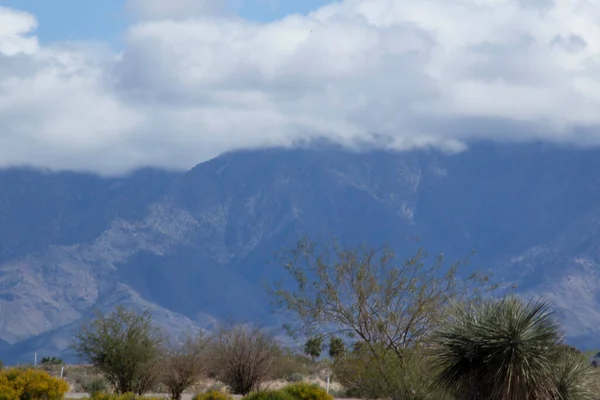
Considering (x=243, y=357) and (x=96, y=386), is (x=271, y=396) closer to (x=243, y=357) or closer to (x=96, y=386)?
(x=96, y=386)

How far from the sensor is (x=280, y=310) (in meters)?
32.4

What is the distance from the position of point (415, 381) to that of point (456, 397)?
355 centimetres

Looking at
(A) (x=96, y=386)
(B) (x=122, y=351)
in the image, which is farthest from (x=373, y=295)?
(A) (x=96, y=386)

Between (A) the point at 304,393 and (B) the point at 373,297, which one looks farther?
(A) the point at 304,393

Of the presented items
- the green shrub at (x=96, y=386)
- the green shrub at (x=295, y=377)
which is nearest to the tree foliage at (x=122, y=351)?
the green shrub at (x=96, y=386)

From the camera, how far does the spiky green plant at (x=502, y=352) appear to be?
2200 cm

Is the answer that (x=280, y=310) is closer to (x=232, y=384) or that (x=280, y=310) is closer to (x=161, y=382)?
(x=161, y=382)

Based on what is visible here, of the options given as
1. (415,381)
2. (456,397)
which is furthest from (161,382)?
(456,397)

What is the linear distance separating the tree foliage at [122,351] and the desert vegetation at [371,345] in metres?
0.05

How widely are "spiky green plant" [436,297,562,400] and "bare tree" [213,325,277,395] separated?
82.4ft

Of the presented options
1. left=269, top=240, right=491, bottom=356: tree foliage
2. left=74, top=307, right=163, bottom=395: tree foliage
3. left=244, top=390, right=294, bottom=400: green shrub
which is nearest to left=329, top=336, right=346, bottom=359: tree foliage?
left=269, top=240, right=491, bottom=356: tree foliage

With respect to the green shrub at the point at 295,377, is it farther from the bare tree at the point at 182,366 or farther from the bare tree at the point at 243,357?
the bare tree at the point at 182,366

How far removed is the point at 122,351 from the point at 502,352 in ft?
73.9

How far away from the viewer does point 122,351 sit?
41.4 metres
